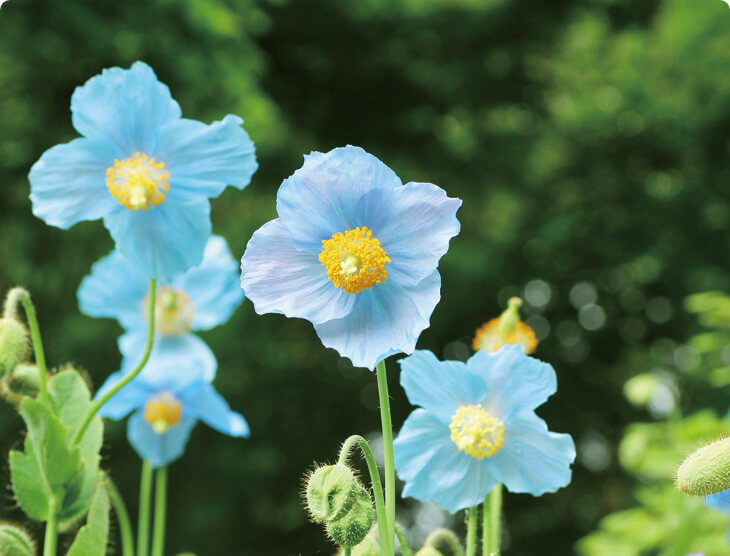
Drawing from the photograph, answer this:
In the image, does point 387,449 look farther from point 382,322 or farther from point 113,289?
point 113,289

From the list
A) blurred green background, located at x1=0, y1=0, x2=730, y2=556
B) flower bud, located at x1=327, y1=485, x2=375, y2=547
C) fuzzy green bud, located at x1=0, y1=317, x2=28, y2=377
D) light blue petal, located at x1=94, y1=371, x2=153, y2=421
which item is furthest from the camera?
blurred green background, located at x1=0, y1=0, x2=730, y2=556

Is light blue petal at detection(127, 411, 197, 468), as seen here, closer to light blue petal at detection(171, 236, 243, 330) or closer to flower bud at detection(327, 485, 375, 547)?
light blue petal at detection(171, 236, 243, 330)

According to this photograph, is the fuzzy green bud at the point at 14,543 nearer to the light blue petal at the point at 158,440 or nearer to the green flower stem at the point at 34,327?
the green flower stem at the point at 34,327

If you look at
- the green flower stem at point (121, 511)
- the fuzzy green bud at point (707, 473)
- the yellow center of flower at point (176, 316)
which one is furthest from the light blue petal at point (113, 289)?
the fuzzy green bud at point (707, 473)

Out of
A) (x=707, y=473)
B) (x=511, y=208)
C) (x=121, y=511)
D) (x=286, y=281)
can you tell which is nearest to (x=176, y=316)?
(x=121, y=511)

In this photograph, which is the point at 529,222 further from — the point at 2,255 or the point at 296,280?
the point at 296,280

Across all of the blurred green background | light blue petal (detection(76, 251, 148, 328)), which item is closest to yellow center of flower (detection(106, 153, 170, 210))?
light blue petal (detection(76, 251, 148, 328))
